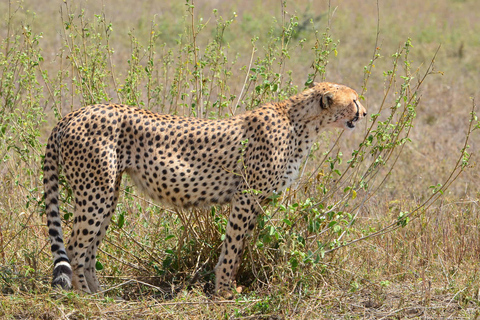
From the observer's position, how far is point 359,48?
1315 cm

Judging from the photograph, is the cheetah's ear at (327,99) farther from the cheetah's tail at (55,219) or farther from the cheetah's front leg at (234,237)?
the cheetah's tail at (55,219)

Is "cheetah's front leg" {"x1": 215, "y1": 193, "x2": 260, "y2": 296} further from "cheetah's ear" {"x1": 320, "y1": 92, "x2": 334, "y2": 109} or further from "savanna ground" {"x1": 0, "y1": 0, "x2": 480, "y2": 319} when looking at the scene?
"cheetah's ear" {"x1": 320, "y1": 92, "x2": 334, "y2": 109}

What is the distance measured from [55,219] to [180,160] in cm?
92

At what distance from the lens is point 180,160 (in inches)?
174

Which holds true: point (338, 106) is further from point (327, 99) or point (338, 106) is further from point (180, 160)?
point (180, 160)

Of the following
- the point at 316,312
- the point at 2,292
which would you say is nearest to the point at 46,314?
the point at 2,292

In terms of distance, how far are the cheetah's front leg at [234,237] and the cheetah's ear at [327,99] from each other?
815mm

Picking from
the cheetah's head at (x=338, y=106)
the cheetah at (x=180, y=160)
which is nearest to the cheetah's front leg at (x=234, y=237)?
the cheetah at (x=180, y=160)

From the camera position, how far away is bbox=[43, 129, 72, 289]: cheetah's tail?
13.7ft

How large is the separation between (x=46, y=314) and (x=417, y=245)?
3040 millimetres

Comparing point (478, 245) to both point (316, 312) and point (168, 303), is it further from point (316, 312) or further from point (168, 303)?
point (168, 303)

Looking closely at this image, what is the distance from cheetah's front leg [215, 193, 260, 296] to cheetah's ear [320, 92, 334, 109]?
82cm

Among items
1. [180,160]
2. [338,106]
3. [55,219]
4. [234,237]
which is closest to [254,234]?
[234,237]

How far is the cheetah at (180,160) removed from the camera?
426 centimetres
